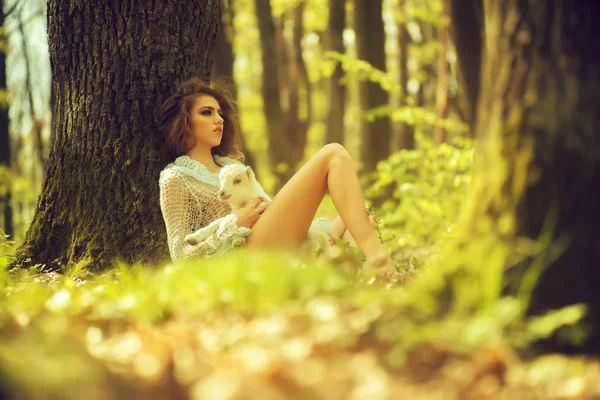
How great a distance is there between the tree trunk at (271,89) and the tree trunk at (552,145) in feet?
31.4

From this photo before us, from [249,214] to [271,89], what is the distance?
8198mm

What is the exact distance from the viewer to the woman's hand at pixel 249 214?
4.78 meters

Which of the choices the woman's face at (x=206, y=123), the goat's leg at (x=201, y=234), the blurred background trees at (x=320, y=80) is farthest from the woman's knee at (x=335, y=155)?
the blurred background trees at (x=320, y=80)

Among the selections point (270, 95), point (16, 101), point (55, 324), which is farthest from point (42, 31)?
point (55, 324)

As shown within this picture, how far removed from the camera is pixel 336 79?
13391 millimetres

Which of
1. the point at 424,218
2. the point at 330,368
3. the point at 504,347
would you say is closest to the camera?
the point at 330,368

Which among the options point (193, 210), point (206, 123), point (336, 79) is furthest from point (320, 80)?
point (193, 210)

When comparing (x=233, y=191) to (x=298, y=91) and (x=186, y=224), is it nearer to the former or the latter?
(x=186, y=224)

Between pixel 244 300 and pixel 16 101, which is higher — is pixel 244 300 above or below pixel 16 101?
below

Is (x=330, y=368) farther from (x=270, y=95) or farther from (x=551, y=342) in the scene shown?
(x=270, y=95)

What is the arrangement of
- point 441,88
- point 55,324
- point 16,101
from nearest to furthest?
point 55,324 → point 441,88 → point 16,101

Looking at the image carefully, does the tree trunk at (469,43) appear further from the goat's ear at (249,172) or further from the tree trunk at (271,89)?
the tree trunk at (271,89)

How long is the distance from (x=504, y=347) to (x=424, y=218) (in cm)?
606

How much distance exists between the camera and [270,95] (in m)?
12.8
